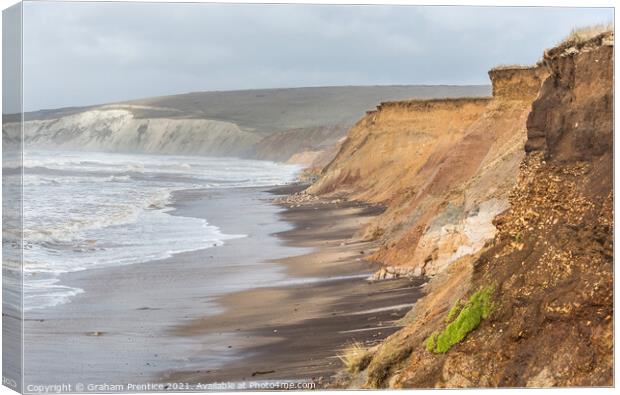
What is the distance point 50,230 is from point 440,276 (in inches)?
207

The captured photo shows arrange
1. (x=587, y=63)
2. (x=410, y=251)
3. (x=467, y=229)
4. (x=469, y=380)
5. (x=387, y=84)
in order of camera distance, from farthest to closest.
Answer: (x=410, y=251) < (x=467, y=229) < (x=387, y=84) < (x=587, y=63) < (x=469, y=380)

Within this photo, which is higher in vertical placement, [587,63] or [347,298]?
[587,63]

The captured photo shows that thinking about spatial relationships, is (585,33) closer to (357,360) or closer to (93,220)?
(357,360)

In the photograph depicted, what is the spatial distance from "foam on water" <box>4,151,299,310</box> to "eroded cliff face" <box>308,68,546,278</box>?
127 inches

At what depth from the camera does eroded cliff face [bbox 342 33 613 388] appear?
12.6m

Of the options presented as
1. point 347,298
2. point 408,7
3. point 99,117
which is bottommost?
point 347,298

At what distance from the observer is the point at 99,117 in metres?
18.2

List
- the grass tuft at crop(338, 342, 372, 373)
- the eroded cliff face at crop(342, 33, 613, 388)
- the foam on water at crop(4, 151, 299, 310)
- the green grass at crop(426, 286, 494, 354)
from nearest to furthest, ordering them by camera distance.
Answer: the eroded cliff face at crop(342, 33, 613, 388), the green grass at crop(426, 286, 494, 354), the grass tuft at crop(338, 342, 372, 373), the foam on water at crop(4, 151, 299, 310)

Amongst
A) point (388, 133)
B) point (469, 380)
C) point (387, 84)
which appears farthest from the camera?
point (388, 133)

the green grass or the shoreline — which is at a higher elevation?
the green grass

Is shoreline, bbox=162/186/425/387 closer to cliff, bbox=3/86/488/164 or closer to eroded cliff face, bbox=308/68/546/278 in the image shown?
eroded cliff face, bbox=308/68/546/278

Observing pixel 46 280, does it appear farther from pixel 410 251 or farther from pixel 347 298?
pixel 410 251

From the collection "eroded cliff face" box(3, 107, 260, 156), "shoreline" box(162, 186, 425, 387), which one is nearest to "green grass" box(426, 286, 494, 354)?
"shoreline" box(162, 186, 425, 387)

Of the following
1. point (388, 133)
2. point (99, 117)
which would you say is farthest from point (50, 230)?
point (388, 133)
